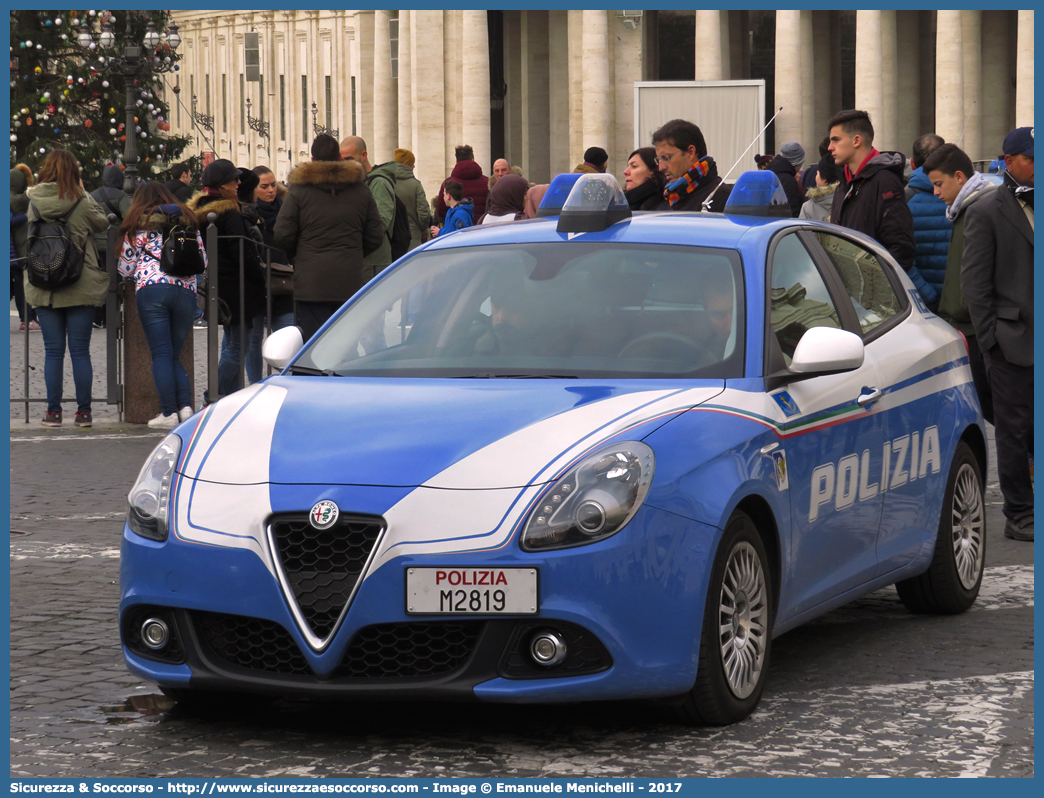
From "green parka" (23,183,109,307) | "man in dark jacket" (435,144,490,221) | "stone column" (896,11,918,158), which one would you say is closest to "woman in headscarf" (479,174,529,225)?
"man in dark jacket" (435,144,490,221)

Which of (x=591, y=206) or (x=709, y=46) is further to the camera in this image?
(x=709, y=46)

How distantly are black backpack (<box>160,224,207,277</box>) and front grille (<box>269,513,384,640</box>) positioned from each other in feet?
26.7

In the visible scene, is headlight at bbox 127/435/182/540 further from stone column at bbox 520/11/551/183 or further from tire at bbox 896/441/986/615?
stone column at bbox 520/11/551/183

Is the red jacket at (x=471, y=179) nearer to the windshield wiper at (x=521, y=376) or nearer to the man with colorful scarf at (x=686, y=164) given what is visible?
the man with colorful scarf at (x=686, y=164)

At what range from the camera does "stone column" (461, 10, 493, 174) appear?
59125 mm

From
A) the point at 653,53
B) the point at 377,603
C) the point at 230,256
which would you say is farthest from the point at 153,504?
the point at 653,53

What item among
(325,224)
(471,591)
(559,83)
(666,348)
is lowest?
(471,591)

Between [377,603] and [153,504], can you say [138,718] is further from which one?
[377,603]

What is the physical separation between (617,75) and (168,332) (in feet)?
Answer: 151

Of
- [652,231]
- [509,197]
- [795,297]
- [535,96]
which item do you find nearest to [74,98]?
[509,197]

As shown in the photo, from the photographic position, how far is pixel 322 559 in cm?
482

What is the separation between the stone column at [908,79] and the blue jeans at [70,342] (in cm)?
4897

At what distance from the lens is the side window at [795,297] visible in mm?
5992

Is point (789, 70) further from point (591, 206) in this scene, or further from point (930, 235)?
point (591, 206)
